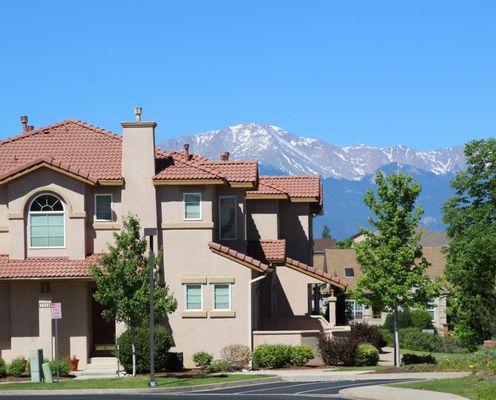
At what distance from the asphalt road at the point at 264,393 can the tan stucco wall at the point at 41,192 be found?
10793 mm

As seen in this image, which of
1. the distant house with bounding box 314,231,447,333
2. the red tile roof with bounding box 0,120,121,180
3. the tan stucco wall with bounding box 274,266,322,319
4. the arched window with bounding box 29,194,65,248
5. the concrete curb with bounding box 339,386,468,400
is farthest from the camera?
the distant house with bounding box 314,231,447,333

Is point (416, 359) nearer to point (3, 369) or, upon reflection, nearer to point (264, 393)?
point (264, 393)

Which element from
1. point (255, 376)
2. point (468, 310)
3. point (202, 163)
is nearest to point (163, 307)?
point (255, 376)

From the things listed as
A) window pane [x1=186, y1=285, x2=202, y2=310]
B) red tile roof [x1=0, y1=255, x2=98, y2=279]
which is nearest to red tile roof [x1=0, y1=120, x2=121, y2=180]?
red tile roof [x1=0, y1=255, x2=98, y2=279]

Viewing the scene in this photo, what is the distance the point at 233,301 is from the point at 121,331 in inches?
179

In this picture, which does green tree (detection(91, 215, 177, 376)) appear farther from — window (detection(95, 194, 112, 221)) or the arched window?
window (detection(95, 194, 112, 221))

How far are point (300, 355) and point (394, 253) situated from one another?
6212 millimetres

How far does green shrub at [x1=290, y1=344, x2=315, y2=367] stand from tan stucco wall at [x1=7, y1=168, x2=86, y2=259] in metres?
9.01

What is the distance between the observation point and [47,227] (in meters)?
47.3

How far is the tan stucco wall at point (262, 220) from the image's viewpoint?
2189 inches

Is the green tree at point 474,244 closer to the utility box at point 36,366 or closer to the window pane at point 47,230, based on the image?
the window pane at point 47,230

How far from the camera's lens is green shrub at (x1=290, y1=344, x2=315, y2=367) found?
46.9 metres

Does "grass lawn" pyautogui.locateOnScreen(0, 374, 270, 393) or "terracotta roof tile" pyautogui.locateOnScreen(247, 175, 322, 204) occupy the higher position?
"terracotta roof tile" pyautogui.locateOnScreen(247, 175, 322, 204)

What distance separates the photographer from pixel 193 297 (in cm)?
4769
